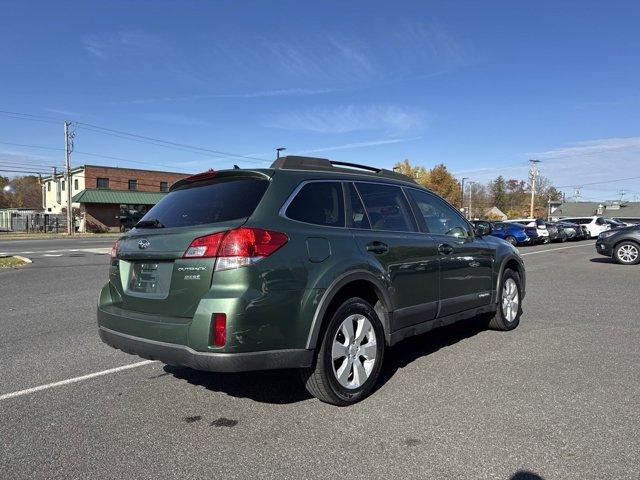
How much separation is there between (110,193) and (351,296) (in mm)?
52177

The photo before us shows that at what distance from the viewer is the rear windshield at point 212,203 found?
364 centimetres

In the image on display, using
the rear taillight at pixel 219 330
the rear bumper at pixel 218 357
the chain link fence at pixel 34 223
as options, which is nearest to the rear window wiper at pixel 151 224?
the rear bumper at pixel 218 357

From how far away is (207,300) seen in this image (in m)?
3.32

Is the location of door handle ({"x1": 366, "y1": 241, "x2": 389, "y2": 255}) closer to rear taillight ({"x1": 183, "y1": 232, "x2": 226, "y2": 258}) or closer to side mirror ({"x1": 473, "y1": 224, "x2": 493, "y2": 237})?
rear taillight ({"x1": 183, "y1": 232, "x2": 226, "y2": 258})

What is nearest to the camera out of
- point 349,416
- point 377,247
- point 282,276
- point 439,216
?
point 282,276

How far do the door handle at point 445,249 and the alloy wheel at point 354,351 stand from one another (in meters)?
1.31

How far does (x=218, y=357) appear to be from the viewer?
3260 millimetres

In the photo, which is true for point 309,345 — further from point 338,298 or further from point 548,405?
point 548,405

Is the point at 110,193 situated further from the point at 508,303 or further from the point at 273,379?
the point at 273,379

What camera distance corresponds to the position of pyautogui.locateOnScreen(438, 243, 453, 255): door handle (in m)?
4.97

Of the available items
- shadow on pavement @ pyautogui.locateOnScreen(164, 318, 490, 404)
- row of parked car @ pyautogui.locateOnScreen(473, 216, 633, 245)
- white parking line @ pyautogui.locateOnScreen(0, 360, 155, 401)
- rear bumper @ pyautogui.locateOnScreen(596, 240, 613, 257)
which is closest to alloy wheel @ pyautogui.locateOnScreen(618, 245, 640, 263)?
rear bumper @ pyautogui.locateOnScreen(596, 240, 613, 257)

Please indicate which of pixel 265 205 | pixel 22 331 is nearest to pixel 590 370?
pixel 265 205

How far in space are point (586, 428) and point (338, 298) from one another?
190cm

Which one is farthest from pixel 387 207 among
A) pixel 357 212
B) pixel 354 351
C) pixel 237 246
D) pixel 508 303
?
pixel 508 303
